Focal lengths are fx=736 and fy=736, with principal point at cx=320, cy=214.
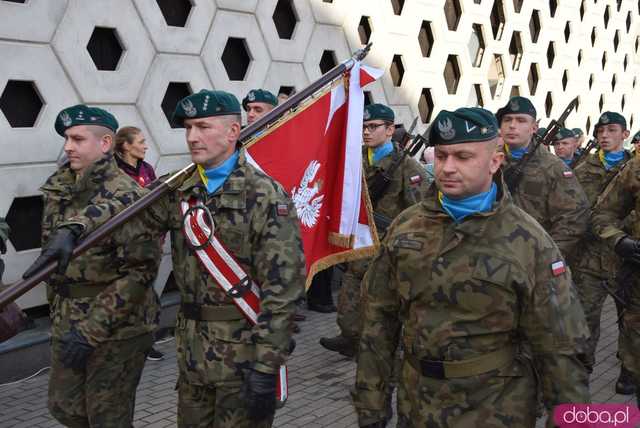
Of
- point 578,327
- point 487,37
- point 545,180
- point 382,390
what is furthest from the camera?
point 487,37

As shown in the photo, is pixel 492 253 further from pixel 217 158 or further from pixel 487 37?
pixel 487 37

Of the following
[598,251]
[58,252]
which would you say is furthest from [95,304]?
[598,251]

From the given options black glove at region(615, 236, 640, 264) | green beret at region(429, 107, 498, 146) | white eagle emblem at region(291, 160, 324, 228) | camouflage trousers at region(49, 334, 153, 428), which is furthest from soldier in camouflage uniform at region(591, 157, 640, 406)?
camouflage trousers at region(49, 334, 153, 428)

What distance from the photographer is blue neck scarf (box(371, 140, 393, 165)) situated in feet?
19.9

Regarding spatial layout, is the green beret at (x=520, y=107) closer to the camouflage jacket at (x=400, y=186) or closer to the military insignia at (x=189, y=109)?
the camouflage jacket at (x=400, y=186)

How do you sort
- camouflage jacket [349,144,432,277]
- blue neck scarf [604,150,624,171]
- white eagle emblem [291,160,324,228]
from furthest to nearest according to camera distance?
1. blue neck scarf [604,150,624,171]
2. camouflage jacket [349,144,432,277]
3. white eagle emblem [291,160,324,228]

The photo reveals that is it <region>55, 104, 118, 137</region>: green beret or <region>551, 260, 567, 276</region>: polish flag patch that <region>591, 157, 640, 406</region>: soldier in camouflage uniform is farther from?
<region>55, 104, 118, 137</region>: green beret

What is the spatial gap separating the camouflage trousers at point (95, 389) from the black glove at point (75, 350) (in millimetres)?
61

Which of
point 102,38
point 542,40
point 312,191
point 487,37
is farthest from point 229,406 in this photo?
point 542,40

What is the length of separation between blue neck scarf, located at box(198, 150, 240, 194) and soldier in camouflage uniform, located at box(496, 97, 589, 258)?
2.99 meters

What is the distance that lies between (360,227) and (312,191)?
48 cm

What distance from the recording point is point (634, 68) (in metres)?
18.2

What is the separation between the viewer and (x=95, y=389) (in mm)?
3633

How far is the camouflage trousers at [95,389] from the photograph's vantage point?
363 centimetres
